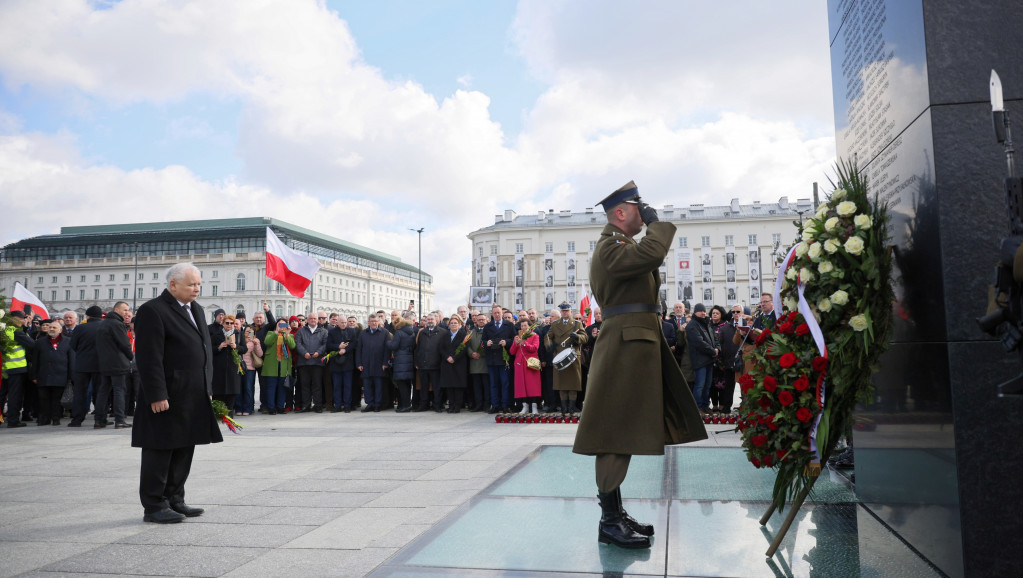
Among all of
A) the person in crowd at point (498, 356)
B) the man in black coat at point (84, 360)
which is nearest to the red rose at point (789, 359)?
the person in crowd at point (498, 356)

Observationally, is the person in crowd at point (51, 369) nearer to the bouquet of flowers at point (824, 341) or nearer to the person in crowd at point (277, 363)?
the person in crowd at point (277, 363)

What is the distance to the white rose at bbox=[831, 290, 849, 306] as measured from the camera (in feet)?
12.4

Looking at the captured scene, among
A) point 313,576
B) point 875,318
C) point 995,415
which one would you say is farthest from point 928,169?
point 313,576

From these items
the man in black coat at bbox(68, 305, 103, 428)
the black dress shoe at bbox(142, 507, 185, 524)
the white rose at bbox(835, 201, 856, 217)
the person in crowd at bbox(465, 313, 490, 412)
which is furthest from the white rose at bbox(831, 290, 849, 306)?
the man in black coat at bbox(68, 305, 103, 428)

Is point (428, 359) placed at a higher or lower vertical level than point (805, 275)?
lower

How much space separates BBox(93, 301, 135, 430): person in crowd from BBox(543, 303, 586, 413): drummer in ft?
24.7

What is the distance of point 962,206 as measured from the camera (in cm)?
328

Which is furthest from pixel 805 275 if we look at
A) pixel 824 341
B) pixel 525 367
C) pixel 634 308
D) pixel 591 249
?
pixel 591 249

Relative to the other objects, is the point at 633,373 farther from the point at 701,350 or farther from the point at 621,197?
the point at 701,350

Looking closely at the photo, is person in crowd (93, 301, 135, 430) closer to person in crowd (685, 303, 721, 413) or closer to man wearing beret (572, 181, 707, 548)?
person in crowd (685, 303, 721, 413)

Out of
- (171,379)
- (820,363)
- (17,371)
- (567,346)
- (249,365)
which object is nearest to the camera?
(820,363)

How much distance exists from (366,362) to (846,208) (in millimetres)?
12557

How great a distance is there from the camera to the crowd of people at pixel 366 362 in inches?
494

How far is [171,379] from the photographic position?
5.42m
